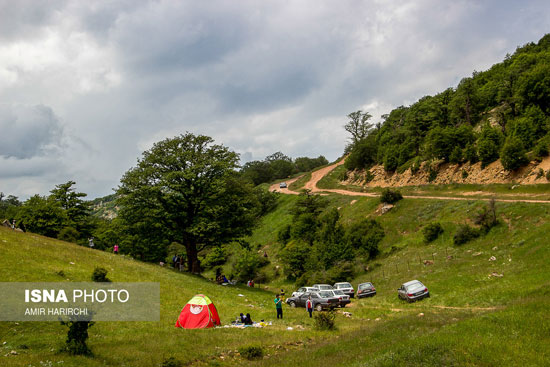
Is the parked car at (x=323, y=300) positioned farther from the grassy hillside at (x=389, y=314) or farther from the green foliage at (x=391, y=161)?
the green foliage at (x=391, y=161)

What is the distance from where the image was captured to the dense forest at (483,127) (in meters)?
44.2

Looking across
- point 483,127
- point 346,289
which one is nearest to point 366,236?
point 346,289

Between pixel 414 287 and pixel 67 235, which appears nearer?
pixel 414 287

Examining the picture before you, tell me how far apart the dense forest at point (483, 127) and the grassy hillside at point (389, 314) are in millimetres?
12408

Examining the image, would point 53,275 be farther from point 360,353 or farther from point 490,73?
point 490,73

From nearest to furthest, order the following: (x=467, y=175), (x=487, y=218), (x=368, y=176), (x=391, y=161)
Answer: (x=487, y=218), (x=467, y=175), (x=391, y=161), (x=368, y=176)

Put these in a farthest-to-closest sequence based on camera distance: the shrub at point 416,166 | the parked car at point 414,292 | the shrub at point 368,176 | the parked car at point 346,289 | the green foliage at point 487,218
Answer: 1. the shrub at point 368,176
2. the shrub at point 416,166
3. the green foliage at point 487,218
4. the parked car at point 346,289
5. the parked car at point 414,292

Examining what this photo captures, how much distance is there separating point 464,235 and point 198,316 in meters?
27.0

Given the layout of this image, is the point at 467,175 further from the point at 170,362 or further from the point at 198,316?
the point at 170,362

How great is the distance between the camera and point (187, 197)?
3741cm

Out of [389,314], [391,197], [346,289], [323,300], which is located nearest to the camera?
[389,314]

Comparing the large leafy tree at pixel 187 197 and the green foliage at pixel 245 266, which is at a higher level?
the large leafy tree at pixel 187 197

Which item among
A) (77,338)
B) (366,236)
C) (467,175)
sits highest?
(467,175)

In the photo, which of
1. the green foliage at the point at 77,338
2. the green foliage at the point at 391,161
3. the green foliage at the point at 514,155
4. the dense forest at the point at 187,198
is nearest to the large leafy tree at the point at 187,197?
the dense forest at the point at 187,198
